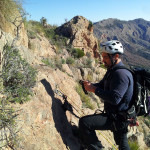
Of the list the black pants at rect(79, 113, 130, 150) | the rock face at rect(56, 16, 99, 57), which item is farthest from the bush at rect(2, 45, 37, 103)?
the rock face at rect(56, 16, 99, 57)

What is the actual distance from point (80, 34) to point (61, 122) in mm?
16485

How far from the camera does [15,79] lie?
2943 mm

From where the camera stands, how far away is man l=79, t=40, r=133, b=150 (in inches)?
102

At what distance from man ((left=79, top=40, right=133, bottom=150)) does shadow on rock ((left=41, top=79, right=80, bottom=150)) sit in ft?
1.17

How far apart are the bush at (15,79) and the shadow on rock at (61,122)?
2.06 feet

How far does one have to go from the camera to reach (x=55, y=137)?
3045 mm

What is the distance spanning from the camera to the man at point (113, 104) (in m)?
2.59

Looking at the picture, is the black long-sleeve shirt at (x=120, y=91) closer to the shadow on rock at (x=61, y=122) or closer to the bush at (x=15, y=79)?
the shadow on rock at (x=61, y=122)

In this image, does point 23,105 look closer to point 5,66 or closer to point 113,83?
point 5,66

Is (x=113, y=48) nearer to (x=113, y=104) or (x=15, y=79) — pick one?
(x=113, y=104)

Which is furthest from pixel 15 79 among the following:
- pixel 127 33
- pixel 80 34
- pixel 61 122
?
pixel 127 33

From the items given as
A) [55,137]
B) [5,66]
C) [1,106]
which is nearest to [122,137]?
[55,137]

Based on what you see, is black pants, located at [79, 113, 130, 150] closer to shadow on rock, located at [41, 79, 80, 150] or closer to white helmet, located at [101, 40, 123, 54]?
shadow on rock, located at [41, 79, 80, 150]

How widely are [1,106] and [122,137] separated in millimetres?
2203
